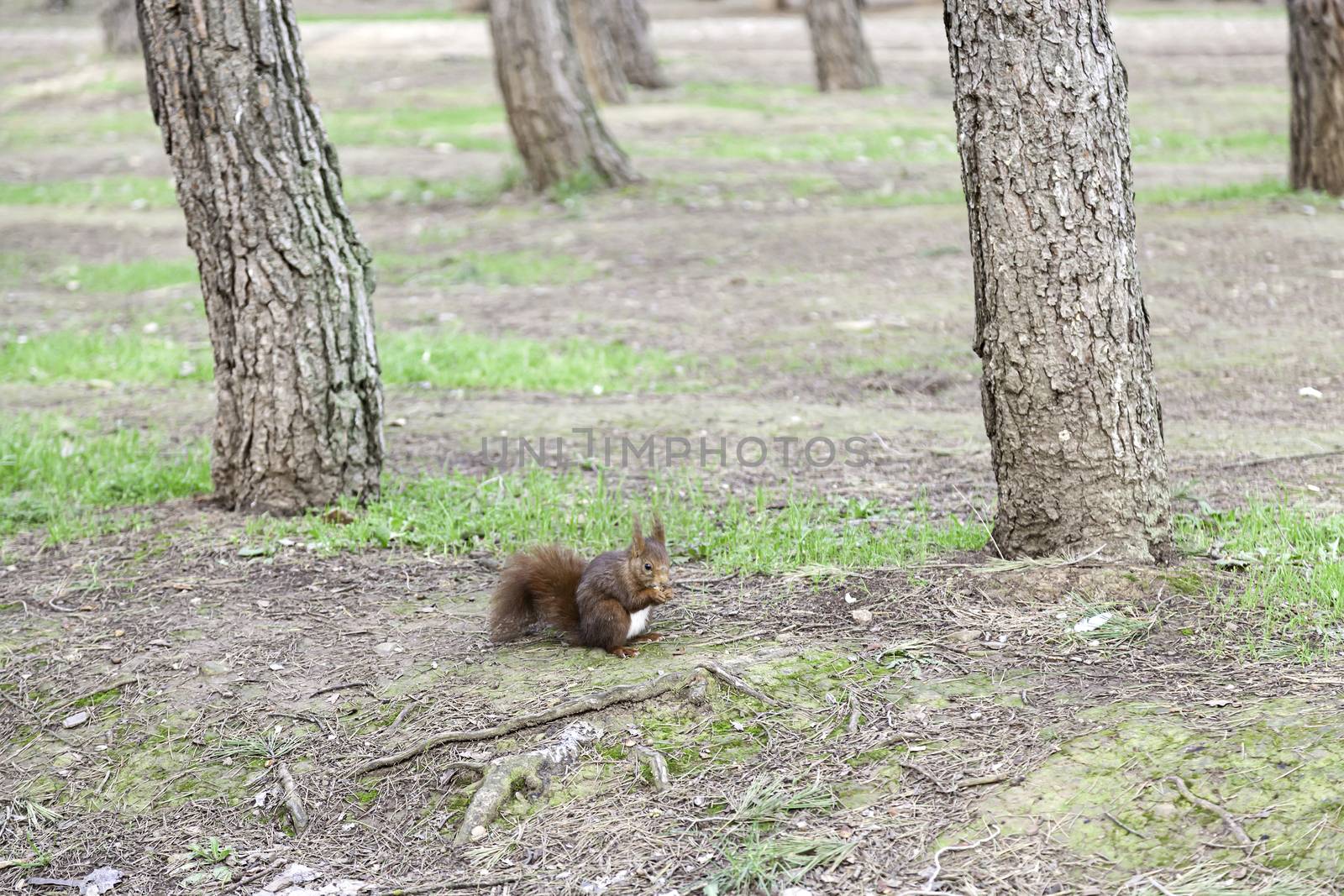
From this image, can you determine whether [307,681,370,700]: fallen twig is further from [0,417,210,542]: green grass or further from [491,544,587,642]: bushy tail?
[0,417,210,542]: green grass

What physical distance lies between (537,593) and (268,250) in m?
1.85

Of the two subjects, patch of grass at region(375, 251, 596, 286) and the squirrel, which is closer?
the squirrel

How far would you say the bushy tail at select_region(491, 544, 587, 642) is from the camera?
3922 millimetres

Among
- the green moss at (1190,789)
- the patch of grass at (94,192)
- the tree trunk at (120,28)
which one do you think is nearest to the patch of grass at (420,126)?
the patch of grass at (94,192)

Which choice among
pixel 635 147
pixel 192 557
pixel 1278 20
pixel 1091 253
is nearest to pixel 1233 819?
pixel 1091 253

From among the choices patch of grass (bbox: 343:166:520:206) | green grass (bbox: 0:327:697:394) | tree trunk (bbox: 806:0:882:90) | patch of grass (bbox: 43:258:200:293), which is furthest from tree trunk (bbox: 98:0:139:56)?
green grass (bbox: 0:327:697:394)

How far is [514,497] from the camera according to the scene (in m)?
5.16

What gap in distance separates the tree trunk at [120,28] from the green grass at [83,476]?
17052 millimetres

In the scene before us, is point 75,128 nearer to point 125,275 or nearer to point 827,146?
point 125,275

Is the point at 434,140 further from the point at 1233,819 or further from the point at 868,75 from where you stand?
the point at 1233,819

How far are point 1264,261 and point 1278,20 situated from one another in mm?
17482

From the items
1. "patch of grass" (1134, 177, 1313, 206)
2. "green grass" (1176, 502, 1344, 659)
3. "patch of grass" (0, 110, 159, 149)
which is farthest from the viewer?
"patch of grass" (0, 110, 159, 149)

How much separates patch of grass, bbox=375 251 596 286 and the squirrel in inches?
219

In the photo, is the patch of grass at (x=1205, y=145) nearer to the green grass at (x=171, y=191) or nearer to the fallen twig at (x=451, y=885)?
the green grass at (x=171, y=191)
